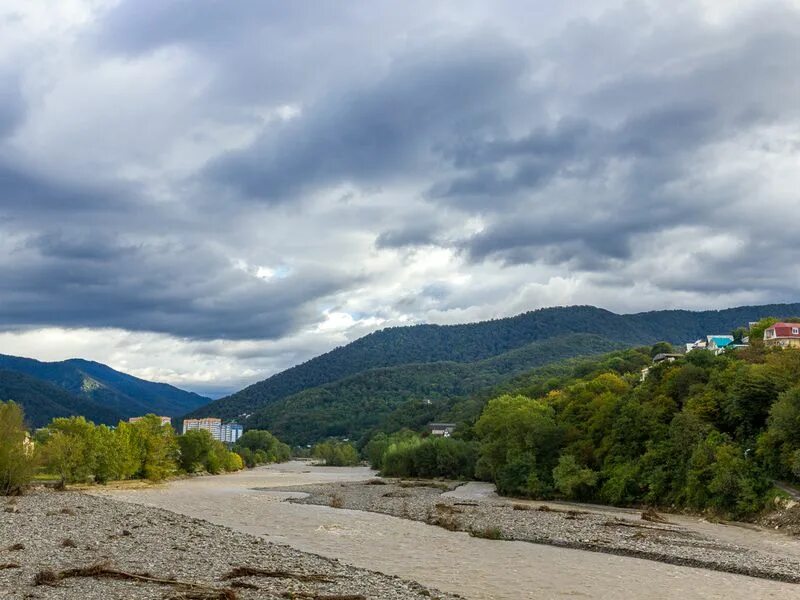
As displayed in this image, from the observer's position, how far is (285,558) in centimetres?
3478

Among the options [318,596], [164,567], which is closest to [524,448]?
[164,567]

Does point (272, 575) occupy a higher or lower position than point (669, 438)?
lower

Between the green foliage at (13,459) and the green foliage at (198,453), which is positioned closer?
the green foliage at (13,459)

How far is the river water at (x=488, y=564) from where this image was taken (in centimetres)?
2994

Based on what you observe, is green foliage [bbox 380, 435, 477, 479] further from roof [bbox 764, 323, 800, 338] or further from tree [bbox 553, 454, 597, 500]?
roof [bbox 764, 323, 800, 338]

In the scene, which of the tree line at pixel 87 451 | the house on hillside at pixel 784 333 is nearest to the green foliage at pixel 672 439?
the house on hillside at pixel 784 333

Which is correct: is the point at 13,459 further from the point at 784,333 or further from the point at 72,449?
the point at 784,333

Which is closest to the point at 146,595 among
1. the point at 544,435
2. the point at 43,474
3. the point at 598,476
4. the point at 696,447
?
the point at 696,447

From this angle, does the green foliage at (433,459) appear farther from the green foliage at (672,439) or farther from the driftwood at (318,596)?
the driftwood at (318,596)

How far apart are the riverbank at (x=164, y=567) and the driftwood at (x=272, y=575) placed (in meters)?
0.04

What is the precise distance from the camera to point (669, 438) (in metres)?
71.2

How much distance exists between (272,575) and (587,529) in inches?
1155

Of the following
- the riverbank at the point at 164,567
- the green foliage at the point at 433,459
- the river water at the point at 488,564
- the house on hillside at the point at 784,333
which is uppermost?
the house on hillside at the point at 784,333

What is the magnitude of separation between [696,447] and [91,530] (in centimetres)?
5183
